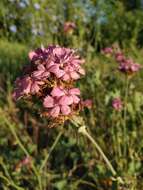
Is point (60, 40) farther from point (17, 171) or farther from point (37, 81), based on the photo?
point (37, 81)

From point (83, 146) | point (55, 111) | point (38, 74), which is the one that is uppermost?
point (38, 74)

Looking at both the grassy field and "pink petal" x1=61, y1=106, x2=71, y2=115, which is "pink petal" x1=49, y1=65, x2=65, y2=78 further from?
the grassy field

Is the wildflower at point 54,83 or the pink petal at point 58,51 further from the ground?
the pink petal at point 58,51

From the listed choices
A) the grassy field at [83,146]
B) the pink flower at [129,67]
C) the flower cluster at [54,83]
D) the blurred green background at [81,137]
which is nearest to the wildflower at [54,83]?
the flower cluster at [54,83]

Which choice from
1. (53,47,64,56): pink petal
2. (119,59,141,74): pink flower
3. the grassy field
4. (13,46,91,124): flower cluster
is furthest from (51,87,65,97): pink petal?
(119,59,141,74): pink flower

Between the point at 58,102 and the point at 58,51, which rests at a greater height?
the point at 58,51

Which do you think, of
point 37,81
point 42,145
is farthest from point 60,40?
point 37,81

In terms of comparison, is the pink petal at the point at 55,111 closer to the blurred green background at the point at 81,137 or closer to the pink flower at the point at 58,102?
the pink flower at the point at 58,102

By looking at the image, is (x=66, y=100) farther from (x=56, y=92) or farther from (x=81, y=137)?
(x=81, y=137)

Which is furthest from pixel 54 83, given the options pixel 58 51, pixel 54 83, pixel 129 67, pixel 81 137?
pixel 81 137

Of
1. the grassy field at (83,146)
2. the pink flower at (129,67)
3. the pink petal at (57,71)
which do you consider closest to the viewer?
the pink petal at (57,71)
